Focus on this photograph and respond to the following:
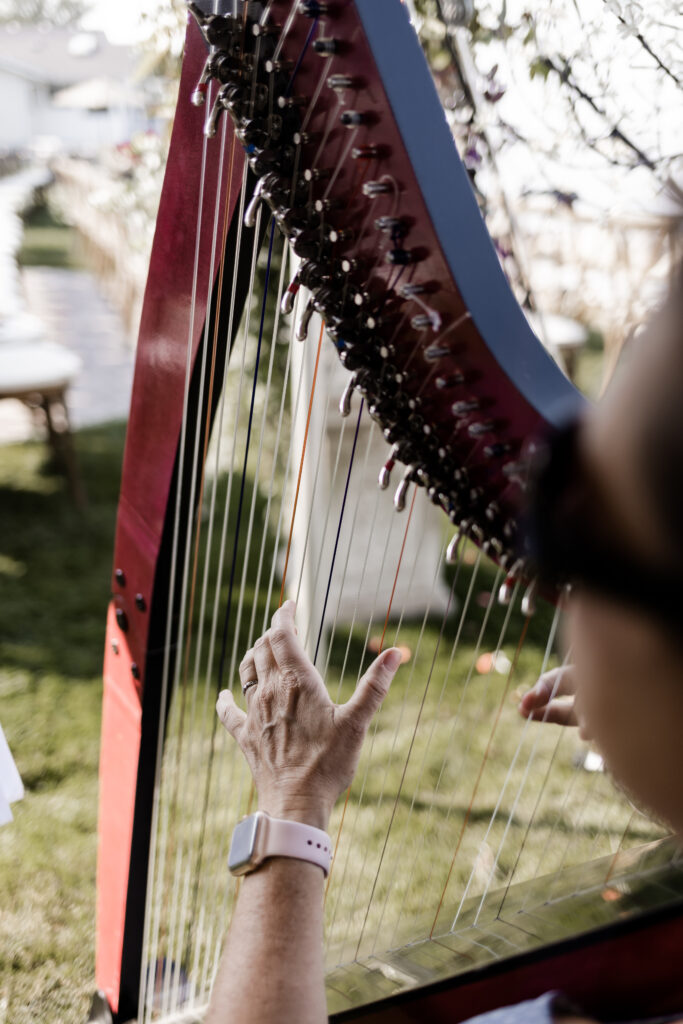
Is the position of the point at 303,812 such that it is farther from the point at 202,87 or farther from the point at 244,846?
the point at 202,87

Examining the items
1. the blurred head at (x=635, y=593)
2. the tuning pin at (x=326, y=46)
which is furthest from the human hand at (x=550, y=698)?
the tuning pin at (x=326, y=46)

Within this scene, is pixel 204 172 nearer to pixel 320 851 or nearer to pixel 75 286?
pixel 320 851

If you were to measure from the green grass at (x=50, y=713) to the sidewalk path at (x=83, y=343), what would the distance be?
551 millimetres

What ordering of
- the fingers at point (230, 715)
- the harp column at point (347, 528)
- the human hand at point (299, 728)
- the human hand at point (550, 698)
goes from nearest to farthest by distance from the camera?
the human hand at point (299, 728) → the fingers at point (230, 715) → the human hand at point (550, 698) → the harp column at point (347, 528)

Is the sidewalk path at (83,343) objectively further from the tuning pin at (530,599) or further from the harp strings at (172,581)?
the tuning pin at (530,599)

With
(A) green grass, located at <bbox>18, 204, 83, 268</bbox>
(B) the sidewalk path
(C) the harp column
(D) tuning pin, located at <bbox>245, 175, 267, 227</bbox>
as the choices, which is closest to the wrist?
(D) tuning pin, located at <bbox>245, 175, 267, 227</bbox>

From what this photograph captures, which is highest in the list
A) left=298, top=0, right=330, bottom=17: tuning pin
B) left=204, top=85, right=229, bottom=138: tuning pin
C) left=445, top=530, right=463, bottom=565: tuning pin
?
left=298, top=0, right=330, bottom=17: tuning pin

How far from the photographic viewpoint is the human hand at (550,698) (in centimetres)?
120

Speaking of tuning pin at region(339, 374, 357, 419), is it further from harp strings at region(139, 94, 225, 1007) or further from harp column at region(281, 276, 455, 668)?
harp column at region(281, 276, 455, 668)

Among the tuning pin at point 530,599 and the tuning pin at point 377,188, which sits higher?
the tuning pin at point 377,188

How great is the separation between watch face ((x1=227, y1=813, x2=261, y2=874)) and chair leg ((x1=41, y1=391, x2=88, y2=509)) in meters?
3.35

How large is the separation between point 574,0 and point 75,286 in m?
8.85

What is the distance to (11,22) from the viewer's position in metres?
26.1

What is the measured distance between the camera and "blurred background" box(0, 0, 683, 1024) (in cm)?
162
